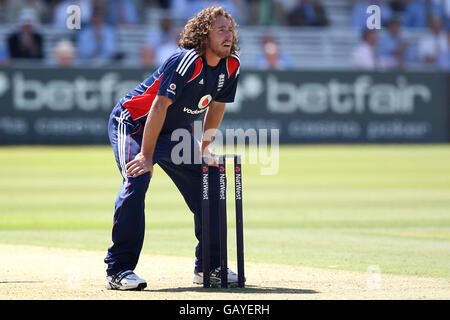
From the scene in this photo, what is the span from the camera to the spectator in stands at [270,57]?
26703 millimetres

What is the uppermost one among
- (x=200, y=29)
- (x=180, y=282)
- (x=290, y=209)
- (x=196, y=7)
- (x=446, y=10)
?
(x=196, y=7)

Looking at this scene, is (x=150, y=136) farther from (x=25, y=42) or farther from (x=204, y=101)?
(x=25, y=42)

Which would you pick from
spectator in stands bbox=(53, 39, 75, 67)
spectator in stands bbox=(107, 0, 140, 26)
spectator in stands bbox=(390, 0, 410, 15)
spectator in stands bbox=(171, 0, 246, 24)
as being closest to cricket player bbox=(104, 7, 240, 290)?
spectator in stands bbox=(53, 39, 75, 67)

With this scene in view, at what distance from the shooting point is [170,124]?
7.36 m

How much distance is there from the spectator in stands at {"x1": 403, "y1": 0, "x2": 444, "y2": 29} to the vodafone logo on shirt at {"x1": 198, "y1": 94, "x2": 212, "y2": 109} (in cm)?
2443

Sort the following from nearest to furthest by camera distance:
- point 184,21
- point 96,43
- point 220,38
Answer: point 220,38, point 96,43, point 184,21

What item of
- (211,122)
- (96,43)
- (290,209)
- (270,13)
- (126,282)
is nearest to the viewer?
(126,282)

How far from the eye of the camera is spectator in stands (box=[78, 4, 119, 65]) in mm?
25375

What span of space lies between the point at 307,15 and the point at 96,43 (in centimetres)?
726

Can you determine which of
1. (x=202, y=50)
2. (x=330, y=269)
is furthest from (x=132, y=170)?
(x=330, y=269)

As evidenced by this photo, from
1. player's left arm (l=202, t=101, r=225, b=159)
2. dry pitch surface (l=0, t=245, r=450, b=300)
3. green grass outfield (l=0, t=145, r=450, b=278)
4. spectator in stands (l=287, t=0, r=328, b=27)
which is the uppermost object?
spectator in stands (l=287, t=0, r=328, b=27)

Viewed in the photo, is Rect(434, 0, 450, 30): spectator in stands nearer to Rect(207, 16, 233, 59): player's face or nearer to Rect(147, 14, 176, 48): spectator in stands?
Rect(147, 14, 176, 48): spectator in stands

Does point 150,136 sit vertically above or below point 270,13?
below

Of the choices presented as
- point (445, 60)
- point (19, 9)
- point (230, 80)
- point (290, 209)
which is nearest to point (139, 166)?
point (230, 80)
